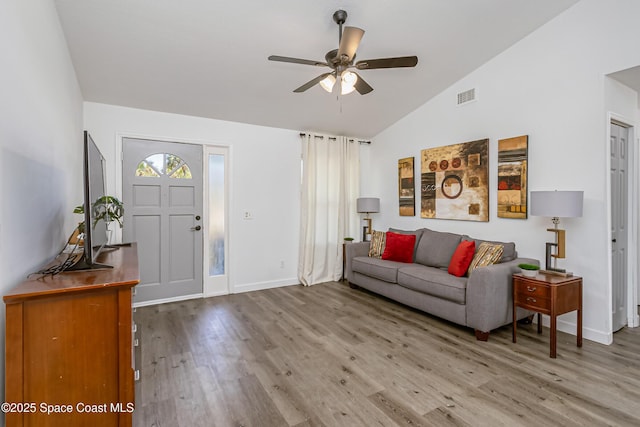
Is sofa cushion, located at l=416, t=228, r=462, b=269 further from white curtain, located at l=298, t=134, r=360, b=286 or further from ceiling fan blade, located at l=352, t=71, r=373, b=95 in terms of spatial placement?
ceiling fan blade, located at l=352, t=71, r=373, b=95

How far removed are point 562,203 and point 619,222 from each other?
2.99 feet

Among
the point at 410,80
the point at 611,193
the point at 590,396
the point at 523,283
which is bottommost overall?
the point at 590,396

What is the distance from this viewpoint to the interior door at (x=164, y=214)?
3.91 meters

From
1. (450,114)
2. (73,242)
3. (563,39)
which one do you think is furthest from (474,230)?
(73,242)

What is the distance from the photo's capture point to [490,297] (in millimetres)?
2898

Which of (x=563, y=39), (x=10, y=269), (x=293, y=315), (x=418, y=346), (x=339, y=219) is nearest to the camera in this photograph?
(x=10, y=269)

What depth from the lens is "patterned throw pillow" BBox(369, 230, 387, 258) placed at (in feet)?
15.1

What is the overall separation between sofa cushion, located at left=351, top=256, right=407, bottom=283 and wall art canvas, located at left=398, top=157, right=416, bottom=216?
1000 millimetres

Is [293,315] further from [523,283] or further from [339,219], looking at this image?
[523,283]

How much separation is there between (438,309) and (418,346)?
0.65 m

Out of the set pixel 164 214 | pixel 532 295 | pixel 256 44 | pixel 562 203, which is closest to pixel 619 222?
pixel 562 203

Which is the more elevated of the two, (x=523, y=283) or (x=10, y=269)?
(x=10, y=269)

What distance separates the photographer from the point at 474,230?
4020mm

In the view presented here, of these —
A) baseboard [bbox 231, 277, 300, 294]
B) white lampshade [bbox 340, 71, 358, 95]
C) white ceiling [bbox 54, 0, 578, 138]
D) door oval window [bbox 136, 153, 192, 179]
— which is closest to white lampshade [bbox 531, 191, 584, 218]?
white ceiling [bbox 54, 0, 578, 138]
